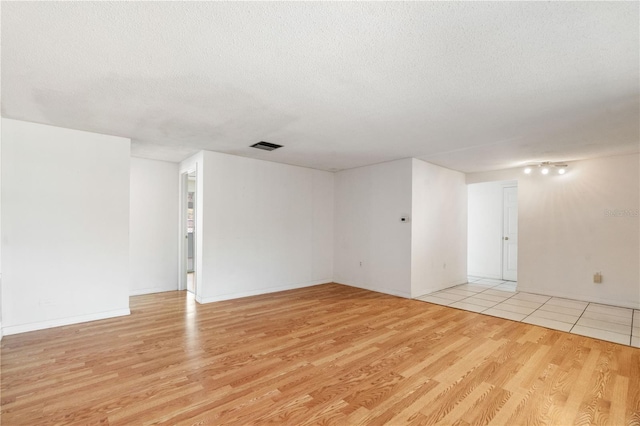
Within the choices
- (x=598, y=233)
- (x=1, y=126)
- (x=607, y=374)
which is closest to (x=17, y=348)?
(x=1, y=126)

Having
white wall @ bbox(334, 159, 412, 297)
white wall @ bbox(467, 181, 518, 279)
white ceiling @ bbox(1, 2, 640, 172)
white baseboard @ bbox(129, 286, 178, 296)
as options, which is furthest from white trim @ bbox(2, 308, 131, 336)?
white wall @ bbox(467, 181, 518, 279)

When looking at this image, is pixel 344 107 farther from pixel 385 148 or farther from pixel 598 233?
pixel 598 233

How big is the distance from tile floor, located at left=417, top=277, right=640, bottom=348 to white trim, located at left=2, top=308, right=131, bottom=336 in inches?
183

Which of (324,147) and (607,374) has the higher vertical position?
(324,147)

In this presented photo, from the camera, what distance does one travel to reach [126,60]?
2.17 meters

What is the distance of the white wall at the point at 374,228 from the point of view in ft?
17.8

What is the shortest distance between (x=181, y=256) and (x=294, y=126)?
380 cm

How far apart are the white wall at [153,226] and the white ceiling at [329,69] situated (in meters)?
1.81

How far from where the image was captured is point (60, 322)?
3.71 m

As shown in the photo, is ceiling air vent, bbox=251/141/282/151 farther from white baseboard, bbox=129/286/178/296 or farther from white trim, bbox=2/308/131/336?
white baseboard, bbox=129/286/178/296

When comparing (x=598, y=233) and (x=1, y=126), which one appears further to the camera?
(x=598, y=233)

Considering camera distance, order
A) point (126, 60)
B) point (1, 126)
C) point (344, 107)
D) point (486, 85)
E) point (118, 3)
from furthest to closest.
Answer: point (1, 126), point (344, 107), point (486, 85), point (126, 60), point (118, 3)

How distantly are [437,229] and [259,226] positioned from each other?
345 centimetres

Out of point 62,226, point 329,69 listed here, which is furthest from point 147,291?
point 329,69
